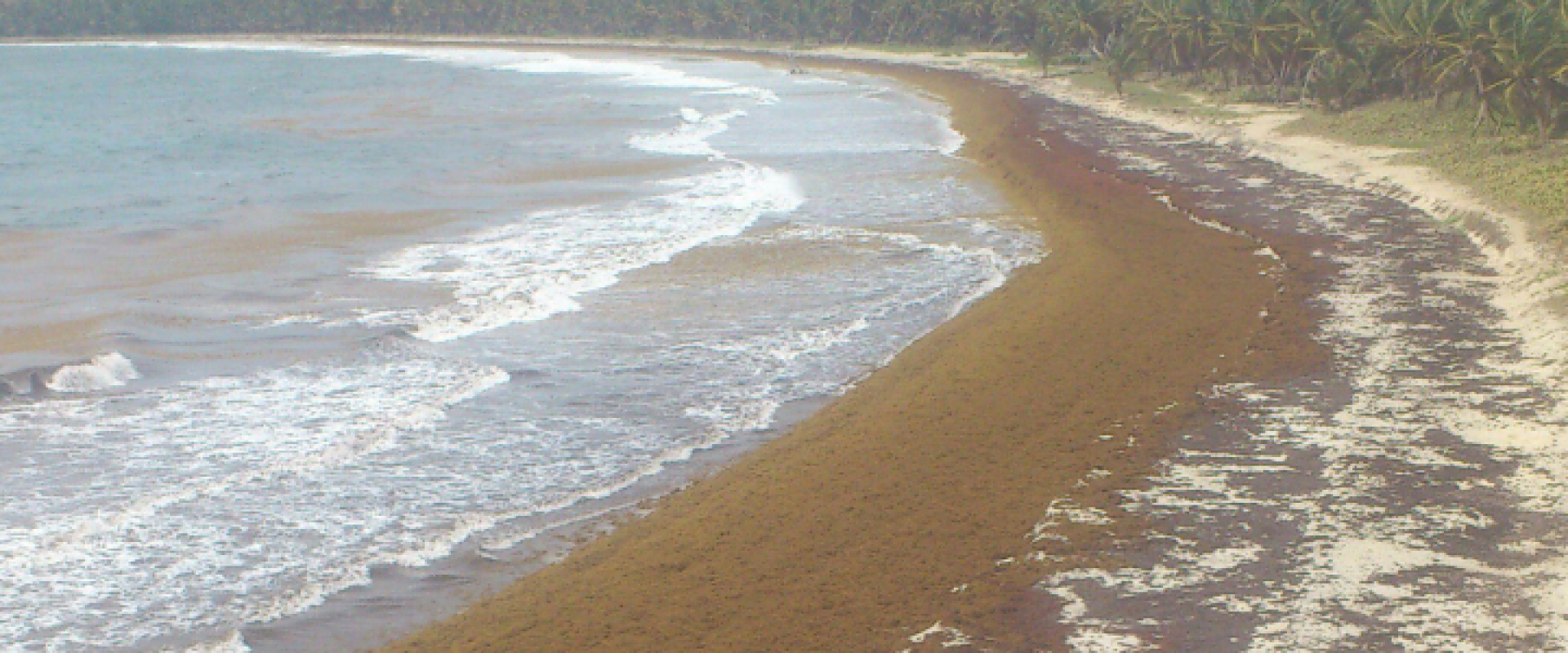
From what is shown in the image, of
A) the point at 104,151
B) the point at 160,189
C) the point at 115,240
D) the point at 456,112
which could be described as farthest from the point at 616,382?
the point at 456,112

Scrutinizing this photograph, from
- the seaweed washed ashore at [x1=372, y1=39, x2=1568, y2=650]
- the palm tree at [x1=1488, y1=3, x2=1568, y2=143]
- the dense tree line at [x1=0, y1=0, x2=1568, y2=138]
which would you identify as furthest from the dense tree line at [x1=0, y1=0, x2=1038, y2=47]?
the seaweed washed ashore at [x1=372, y1=39, x2=1568, y2=650]

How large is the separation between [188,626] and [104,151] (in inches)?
1540

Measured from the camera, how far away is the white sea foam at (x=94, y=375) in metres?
14.8

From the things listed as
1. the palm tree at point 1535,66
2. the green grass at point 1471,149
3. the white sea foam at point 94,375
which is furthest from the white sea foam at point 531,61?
the white sea foam at point 94,375

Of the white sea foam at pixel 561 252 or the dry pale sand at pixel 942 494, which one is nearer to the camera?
the dry pale sand at pixel 942 494

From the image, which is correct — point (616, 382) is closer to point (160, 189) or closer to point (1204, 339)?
point (1204, 339)

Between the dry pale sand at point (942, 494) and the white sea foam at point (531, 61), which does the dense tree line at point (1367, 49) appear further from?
the white sea foam at point (531, 61)

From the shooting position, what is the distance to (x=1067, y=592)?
29.1ft

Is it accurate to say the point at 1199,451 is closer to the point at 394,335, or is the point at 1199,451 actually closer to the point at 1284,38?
the point at 394,335

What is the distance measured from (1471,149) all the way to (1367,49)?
29.8 ft

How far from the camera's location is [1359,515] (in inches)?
388

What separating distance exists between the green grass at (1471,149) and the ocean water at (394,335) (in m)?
6.94

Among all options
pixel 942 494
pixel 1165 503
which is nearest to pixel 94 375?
pixel 942 494

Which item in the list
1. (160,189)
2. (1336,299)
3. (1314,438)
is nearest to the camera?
(1314,438)
